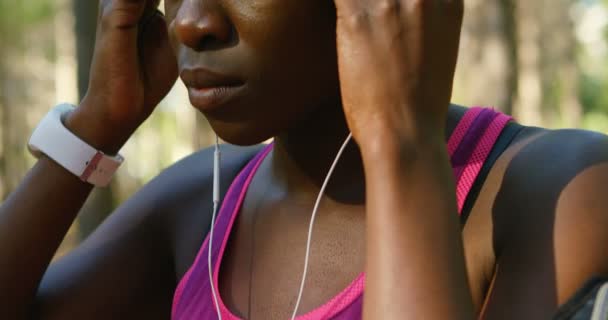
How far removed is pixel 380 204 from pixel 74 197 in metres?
1.22

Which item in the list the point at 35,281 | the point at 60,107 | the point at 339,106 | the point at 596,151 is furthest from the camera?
the point at 60,107

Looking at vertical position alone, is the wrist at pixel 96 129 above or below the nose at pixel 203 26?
below

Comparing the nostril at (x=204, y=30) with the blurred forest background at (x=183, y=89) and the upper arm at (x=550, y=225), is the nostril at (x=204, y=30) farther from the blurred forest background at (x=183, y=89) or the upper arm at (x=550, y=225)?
the blurred forest background at (x=183, y=89)

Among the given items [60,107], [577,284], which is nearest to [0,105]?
[60,107]

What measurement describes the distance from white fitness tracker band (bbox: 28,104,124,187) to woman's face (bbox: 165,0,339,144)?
2.25 ft

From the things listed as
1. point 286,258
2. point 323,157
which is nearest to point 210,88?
point 323,157

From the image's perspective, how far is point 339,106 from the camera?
92.4 inches

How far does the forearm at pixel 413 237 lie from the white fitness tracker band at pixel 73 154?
1138 millimetres

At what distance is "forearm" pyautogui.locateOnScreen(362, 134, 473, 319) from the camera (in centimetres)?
182

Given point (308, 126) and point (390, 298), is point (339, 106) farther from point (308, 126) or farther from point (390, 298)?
Answer: point (390, 298)

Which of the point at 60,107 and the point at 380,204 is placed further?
the point at 60,107

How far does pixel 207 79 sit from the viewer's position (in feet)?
7.15

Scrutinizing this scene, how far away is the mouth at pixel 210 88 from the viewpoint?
2.15 meters

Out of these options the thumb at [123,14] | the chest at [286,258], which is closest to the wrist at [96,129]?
the thumb at [123,14]
